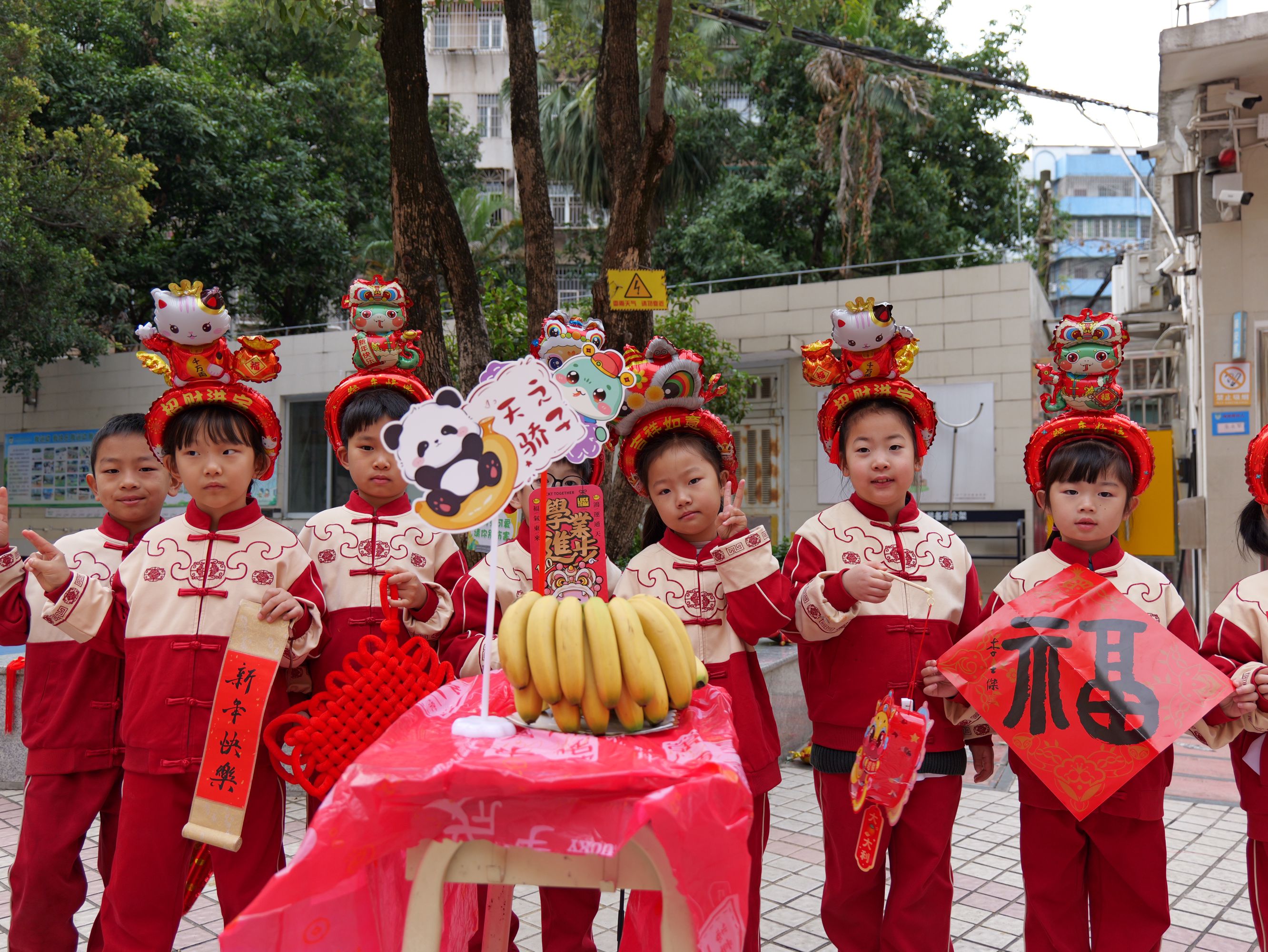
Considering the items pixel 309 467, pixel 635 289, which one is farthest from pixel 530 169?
pixel 309 467

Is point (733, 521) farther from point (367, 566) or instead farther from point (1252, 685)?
point (1252, 685)

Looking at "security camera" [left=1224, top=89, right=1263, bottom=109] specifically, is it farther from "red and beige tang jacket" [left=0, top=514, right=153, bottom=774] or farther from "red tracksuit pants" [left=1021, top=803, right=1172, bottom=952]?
"red and beige tang jacket" [left=0, top=514, right=153, bottom=774]

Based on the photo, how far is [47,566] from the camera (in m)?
2.56

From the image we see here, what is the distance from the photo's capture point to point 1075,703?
7.86ft

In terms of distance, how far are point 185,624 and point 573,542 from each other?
1.12 m

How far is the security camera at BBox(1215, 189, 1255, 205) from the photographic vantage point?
696cm

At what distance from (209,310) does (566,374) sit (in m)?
1.10

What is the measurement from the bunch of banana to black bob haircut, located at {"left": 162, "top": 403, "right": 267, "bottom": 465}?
4.19 ft

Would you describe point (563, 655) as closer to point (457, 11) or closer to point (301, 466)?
point (301, 466)

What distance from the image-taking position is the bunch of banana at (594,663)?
1.80m

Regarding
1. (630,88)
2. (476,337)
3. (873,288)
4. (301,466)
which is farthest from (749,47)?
(476,337)

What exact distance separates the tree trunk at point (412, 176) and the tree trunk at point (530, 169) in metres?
0.56

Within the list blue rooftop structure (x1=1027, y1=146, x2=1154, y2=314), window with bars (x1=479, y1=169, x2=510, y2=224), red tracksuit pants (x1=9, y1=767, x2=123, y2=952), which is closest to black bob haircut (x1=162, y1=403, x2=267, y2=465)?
red tracksuit pants (x1=9, y1=767, x2=123, y2=952)

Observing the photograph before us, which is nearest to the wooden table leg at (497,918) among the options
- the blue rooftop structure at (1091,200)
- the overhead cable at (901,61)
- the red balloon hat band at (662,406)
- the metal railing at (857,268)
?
the red balloon hat band at (662,406)
